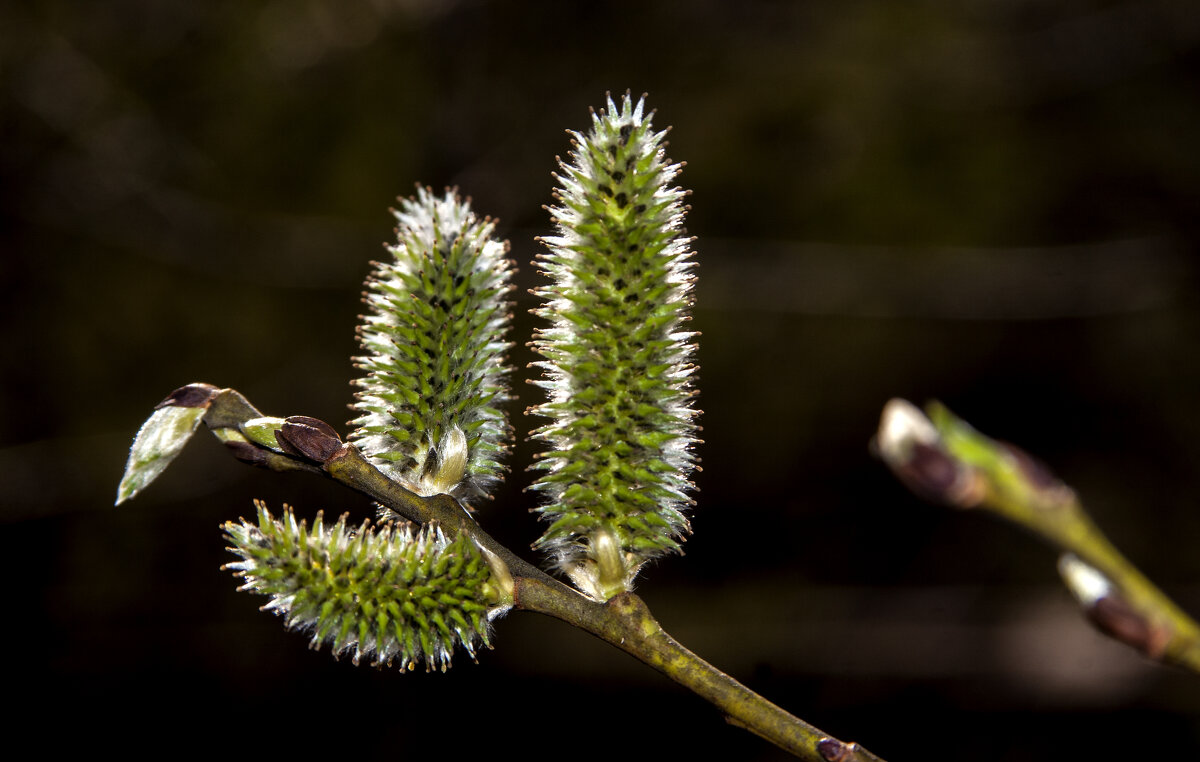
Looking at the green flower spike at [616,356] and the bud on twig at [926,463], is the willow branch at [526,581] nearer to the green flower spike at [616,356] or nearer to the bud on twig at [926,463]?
the green flower spike at [616,356]

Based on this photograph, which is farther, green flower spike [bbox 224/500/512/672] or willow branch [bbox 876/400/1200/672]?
green flower spike [bbox 224/500/512/672]

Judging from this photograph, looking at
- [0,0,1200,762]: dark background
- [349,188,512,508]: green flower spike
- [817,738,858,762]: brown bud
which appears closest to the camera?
[817,738,858,762]: brown bud

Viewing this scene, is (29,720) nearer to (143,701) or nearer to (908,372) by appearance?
(143,701)

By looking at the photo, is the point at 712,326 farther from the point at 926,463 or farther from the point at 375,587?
the point at 926,463

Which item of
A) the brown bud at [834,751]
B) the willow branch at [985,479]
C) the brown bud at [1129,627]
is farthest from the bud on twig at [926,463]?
the brown bud at [834,751]

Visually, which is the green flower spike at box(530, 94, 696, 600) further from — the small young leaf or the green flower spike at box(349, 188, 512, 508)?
the small young leaf

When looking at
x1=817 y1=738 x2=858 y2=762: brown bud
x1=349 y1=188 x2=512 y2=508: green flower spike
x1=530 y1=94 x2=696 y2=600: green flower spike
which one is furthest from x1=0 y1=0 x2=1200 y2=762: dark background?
x1=817 y1=738 x2=858 y2=762: brown bud
